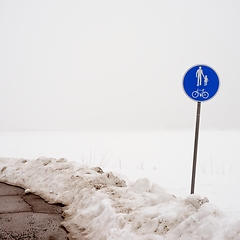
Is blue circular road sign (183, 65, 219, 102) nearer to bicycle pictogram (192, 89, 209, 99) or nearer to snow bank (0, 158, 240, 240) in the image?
bicycle pictogram (192, 89, 209, 99)

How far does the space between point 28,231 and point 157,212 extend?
79.6 inches

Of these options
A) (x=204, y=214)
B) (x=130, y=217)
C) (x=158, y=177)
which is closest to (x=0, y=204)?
(x=130, y=217)

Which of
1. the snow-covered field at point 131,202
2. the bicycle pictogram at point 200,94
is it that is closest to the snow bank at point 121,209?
the snow-covered field at point 131,202

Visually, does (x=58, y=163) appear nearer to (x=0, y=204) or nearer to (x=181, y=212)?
(x=0, y=204)

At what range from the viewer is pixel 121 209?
16.3 ft

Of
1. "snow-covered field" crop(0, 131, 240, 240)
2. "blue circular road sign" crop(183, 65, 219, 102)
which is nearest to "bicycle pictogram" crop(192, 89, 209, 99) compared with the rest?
"blue circular road sign" crop(183, 65, 219, 102)

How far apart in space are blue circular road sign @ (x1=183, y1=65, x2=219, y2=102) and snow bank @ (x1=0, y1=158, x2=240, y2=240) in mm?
2023

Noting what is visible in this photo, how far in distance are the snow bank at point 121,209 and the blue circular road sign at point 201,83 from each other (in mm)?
2023

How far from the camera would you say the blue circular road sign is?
5551 mm

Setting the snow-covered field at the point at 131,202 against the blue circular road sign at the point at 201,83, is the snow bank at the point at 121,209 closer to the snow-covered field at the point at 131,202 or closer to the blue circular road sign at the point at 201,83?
the snow-covered field at the point at 131,202

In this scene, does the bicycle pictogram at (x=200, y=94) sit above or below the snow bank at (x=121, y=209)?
above

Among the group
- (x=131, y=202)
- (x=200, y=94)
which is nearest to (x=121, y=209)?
(x=131, y=202)

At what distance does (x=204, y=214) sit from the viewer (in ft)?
12.9

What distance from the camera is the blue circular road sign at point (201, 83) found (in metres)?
5.55
